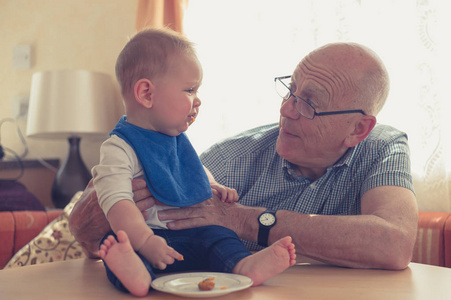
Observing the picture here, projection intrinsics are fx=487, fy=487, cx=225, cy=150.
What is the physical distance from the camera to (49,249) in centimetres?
242

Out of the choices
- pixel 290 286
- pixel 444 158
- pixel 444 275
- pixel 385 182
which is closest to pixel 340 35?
pixel 444 158

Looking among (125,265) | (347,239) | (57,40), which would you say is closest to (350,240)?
(347,239)

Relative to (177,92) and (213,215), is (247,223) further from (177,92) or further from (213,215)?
(177,92)

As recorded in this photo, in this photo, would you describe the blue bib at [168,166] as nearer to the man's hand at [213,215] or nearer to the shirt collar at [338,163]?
the man's hand at [213,215]

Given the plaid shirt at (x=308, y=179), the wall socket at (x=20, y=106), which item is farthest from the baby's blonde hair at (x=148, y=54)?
the wall socket at (x=20, y=106)

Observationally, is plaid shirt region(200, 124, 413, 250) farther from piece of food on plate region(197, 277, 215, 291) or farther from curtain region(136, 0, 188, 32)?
curtain region(136, 0, 188, 32)

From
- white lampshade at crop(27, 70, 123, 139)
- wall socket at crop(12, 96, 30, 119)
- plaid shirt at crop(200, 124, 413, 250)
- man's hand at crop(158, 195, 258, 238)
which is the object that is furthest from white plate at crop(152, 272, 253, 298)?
wall socket at crop(12, 96, 30, 119)

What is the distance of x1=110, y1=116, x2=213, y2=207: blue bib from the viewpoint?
1093 millimetres

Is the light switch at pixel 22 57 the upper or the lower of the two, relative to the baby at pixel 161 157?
upper

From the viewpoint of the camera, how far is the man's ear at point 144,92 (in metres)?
1.10

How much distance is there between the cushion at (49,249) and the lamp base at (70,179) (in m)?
0.72

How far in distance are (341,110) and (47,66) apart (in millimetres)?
2978

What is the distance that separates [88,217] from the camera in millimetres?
1332

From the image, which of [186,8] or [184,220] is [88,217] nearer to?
[184,220]
